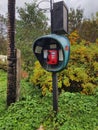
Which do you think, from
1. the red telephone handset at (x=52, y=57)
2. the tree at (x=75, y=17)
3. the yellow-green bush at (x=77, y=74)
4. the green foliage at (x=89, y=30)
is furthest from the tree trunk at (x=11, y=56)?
the tree at (x=75, y=17)

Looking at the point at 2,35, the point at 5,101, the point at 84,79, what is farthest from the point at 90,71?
the point at 2,35

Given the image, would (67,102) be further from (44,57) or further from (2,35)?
(2,35)

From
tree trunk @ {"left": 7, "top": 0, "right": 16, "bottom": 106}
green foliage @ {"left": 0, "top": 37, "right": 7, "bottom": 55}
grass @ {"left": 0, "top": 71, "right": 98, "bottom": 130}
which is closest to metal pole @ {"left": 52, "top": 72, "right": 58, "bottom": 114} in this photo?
grass @ {"left": 0, "top": 71, "right": 98, "bottom": 130}

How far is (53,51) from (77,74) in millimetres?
2231

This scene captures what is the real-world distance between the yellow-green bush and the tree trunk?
3.55 feet

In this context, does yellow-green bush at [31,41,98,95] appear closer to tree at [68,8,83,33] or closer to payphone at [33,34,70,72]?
payphone at [33,34,70,72]

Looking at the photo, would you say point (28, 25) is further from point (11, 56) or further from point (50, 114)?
point (50, 114)

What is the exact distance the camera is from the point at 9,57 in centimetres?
706

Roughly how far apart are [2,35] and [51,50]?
17.2 m

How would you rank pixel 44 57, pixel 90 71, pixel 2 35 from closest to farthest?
pixel 44 57, pixel 90 71, pixel 2 35

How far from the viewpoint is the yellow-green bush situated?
805 centimetres

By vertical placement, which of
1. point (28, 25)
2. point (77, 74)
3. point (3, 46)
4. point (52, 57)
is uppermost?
point (28, 25)

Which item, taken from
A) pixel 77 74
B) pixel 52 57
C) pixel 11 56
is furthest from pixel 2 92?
pixel 52 57

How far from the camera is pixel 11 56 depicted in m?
7.05
